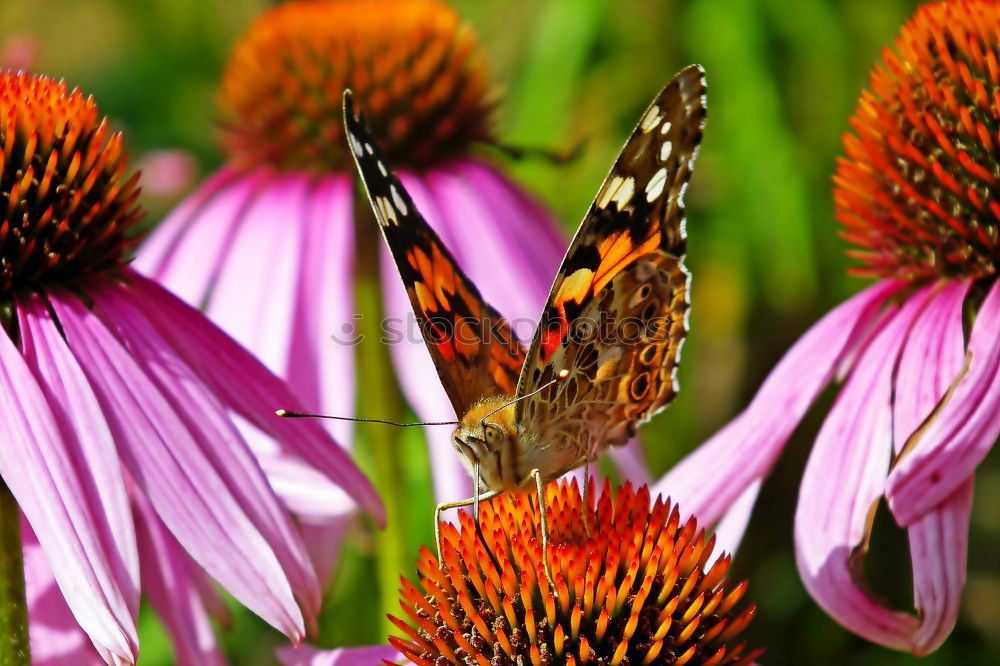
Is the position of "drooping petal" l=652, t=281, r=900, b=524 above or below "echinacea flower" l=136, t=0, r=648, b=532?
below

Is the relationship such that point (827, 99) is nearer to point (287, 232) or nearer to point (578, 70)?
point (578, 70)

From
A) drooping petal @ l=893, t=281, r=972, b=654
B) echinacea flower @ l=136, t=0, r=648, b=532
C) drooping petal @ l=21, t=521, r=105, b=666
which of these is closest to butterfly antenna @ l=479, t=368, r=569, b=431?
echinacea flower @ l=136, t=0, r=648, b=532

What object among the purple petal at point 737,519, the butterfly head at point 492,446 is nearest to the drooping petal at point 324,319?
the butterfly head at point 492,446

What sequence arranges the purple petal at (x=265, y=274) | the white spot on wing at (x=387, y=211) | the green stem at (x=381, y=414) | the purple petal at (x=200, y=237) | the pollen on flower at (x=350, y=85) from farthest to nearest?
the pollen on flower at (x=350, y=85), the purple petal at (x=200, y=237), the purple petal at (x=265, y=274), the green stem at (x=381, y=414), the white spot on wing at (x=387, y=211)

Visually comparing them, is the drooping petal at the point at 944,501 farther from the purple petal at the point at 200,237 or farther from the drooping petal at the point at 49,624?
the purple petal at the point at 200,237

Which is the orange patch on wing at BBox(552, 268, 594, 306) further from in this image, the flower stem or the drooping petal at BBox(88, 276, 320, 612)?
the flower stem

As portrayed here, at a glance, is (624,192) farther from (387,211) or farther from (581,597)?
(581,597)

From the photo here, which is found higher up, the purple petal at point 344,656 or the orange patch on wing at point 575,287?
the orange patch on wing at point 575,287
